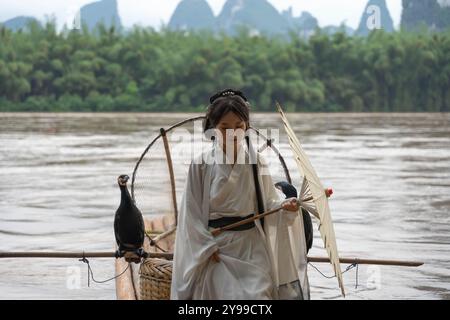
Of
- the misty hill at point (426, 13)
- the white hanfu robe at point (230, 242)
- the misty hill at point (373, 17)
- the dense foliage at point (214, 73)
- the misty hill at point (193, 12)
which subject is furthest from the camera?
the misty hill at point (193, 12)

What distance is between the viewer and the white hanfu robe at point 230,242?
125 inches

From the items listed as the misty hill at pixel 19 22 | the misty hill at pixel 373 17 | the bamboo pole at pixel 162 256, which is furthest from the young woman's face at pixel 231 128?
the misty hill at pixel 19 22

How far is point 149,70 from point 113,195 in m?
27.9

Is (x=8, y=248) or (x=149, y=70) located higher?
(x=149, y=70)

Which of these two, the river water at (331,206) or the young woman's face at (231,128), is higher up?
the young woman's face at (231,128)

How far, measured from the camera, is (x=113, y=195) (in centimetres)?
1026

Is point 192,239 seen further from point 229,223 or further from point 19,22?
point 19,22

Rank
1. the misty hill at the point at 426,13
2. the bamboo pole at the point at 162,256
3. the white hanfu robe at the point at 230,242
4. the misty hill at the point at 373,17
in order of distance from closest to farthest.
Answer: the white hanfu robe at the point at 230,242 < the bamboo pole at the point at 162,256 < the misty hill at the point at 373,17 < the misty hill at the point at 426,13

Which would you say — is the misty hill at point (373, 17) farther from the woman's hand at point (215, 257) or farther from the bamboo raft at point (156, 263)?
the woman's hand at point (215, 257)

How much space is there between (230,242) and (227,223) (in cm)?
7

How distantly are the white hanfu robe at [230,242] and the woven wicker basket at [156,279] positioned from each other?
50 cm

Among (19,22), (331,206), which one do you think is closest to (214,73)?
(331,206)

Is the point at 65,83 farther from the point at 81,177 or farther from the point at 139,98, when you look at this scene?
the point at 81,177
